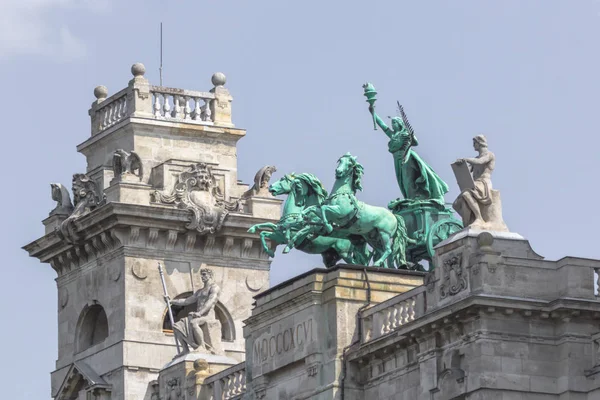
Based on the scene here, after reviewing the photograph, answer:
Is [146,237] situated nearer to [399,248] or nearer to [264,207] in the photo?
[264,207]

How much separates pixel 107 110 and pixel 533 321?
85.1 feet

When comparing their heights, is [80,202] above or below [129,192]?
above

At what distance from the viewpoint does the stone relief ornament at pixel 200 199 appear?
79.4 metres

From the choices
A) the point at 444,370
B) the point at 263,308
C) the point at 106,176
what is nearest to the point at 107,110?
the point at 106,176

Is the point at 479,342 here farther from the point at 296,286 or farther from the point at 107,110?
the point at 107,110

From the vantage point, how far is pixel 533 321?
59156 millimetres

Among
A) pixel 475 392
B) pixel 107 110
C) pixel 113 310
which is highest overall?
pixel 107 110

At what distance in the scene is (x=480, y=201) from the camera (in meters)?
60.5

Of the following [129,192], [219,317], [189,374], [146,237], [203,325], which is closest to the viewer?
[189,374]

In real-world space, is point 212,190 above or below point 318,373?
above

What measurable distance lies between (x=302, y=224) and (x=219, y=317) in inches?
567

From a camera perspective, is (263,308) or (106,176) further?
(106,176)

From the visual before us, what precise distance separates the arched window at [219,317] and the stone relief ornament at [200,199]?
206 centimetres

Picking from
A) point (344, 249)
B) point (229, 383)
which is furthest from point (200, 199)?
point (344, 249)
